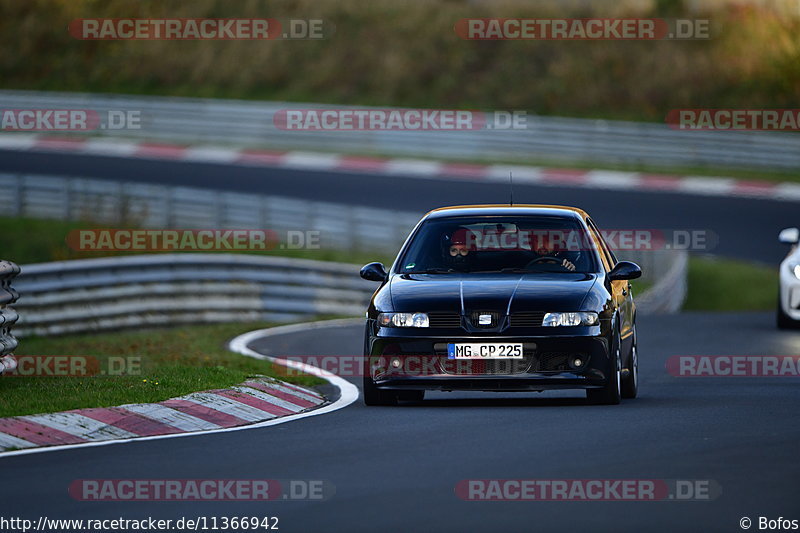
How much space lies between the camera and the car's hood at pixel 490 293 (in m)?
12.2

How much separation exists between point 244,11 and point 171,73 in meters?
4.73

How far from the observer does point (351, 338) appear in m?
20.4

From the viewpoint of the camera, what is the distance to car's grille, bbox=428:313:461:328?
12.2 m

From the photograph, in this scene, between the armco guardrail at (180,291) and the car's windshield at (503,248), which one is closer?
the car's windshield at (503,248)

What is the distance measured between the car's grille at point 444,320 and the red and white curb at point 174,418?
1006 millimetres

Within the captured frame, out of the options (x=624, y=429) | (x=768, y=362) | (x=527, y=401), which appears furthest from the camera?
(x=768, y=362)

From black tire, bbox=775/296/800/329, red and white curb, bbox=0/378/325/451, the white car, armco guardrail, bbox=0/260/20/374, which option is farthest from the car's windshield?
black tire, bbox=775/296/800/329

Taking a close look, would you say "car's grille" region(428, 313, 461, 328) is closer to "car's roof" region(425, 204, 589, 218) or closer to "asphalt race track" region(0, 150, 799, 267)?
"car's roof" region(425, 204, 589, 218)

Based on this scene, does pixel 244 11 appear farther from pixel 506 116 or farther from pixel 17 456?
pixel 17 456

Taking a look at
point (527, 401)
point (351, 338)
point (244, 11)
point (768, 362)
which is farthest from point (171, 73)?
point (527, 401)

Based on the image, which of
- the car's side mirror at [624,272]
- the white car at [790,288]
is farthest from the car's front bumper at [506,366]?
the white car at [790,288]

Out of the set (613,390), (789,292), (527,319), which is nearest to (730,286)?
(789,292)

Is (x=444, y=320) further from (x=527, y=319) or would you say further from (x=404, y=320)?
(x=527, y=319)

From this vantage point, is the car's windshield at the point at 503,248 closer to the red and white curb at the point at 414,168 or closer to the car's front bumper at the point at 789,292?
the car's front bumper at the point at 789,292
